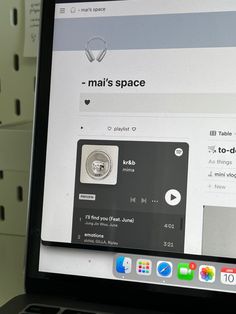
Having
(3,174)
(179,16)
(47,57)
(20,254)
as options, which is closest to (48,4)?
(47,57)

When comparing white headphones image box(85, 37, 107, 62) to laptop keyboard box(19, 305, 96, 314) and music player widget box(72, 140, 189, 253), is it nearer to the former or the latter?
music player widget box(72, 140, 189, 253)

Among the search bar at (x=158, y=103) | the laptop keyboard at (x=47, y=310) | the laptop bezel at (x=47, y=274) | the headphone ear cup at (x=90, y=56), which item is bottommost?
the laptop keyboard at (x=47, y=310)

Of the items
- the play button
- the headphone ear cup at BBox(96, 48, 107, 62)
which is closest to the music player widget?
the play button

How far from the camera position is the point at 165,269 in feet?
1.77

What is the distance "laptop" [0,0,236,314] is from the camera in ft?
1.75

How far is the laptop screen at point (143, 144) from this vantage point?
533 millimetres

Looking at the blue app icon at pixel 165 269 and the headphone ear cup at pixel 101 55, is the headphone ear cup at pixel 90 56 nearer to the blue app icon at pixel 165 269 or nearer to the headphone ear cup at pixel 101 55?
the headphone ear cup at pixel 101 55

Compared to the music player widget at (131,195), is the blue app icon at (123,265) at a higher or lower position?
lower

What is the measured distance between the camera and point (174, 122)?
553 millimetres

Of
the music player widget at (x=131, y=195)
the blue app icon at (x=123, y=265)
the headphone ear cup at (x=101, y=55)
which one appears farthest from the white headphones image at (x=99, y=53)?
the blue app icon at (x=123, y=265)

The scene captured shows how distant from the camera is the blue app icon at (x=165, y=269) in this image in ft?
1.77

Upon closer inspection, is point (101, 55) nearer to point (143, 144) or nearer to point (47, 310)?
point (143, 144)

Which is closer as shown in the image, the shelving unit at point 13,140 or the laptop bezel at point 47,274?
the laptop bezel at point 47,274

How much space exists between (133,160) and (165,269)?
0.14m
